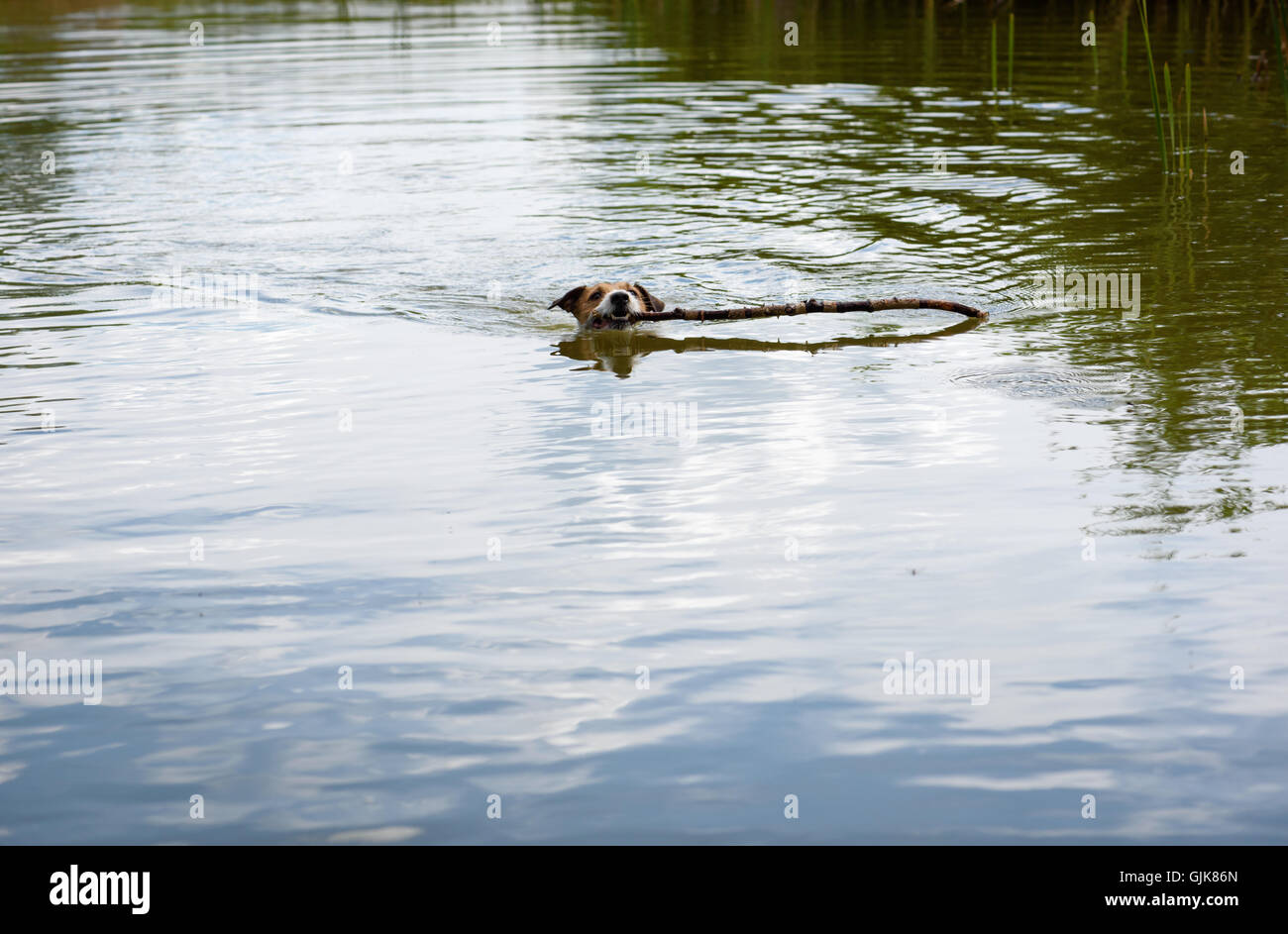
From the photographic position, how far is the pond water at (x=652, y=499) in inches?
169

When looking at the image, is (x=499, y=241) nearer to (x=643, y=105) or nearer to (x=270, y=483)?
(x=270, y=483)

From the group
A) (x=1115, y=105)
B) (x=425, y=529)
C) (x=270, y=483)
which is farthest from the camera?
(x=1115, y=105)

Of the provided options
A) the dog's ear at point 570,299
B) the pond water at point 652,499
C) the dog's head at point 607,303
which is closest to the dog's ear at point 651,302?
the dog's head at point 607,303

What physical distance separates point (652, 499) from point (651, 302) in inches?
152

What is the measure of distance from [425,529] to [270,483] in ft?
3.61

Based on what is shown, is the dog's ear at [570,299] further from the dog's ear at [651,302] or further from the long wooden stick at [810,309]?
the long wooden stick at [810,309]

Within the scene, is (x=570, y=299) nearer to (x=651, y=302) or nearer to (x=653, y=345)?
(x=651, y=302)

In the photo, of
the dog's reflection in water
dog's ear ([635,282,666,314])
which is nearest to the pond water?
the dog's reflection in water

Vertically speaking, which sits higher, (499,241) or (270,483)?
(499,241)

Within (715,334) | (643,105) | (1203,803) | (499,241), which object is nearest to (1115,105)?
(643,105)

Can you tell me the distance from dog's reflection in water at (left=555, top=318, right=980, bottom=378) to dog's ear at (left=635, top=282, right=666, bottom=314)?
19cm

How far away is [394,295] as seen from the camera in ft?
36.2

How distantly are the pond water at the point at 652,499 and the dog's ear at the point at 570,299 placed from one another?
15cm
